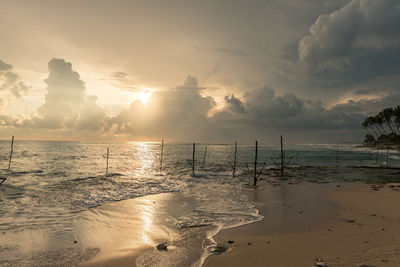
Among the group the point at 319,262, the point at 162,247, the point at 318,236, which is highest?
the point at 319,262

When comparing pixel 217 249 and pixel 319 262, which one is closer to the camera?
pixel 319 262

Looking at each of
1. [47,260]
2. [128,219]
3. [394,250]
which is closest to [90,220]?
[128,219]

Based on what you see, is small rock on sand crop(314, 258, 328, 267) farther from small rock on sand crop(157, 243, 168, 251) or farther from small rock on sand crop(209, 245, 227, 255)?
small rock on sand crop(157, 243, 168, 251)

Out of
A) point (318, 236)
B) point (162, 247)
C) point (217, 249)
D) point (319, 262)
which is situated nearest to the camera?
point (319, 262)

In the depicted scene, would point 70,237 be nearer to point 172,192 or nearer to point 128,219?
point 128,219

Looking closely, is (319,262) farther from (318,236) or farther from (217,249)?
(217,249)

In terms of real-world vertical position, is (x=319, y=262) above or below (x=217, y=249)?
above

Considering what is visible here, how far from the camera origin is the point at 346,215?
11203mm

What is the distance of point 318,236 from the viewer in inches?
333

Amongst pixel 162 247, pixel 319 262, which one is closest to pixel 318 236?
pixel 319 262

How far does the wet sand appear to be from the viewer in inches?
259

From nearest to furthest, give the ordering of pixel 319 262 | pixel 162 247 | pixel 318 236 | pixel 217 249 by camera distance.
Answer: pixel 319 262
pixel 217 249
pixel 162 247
pixel 318 236

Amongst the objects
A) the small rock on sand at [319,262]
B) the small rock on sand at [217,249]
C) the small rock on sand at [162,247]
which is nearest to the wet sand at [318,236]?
the small rock on sand at [319,262]

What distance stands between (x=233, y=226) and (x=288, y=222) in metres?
2.57
